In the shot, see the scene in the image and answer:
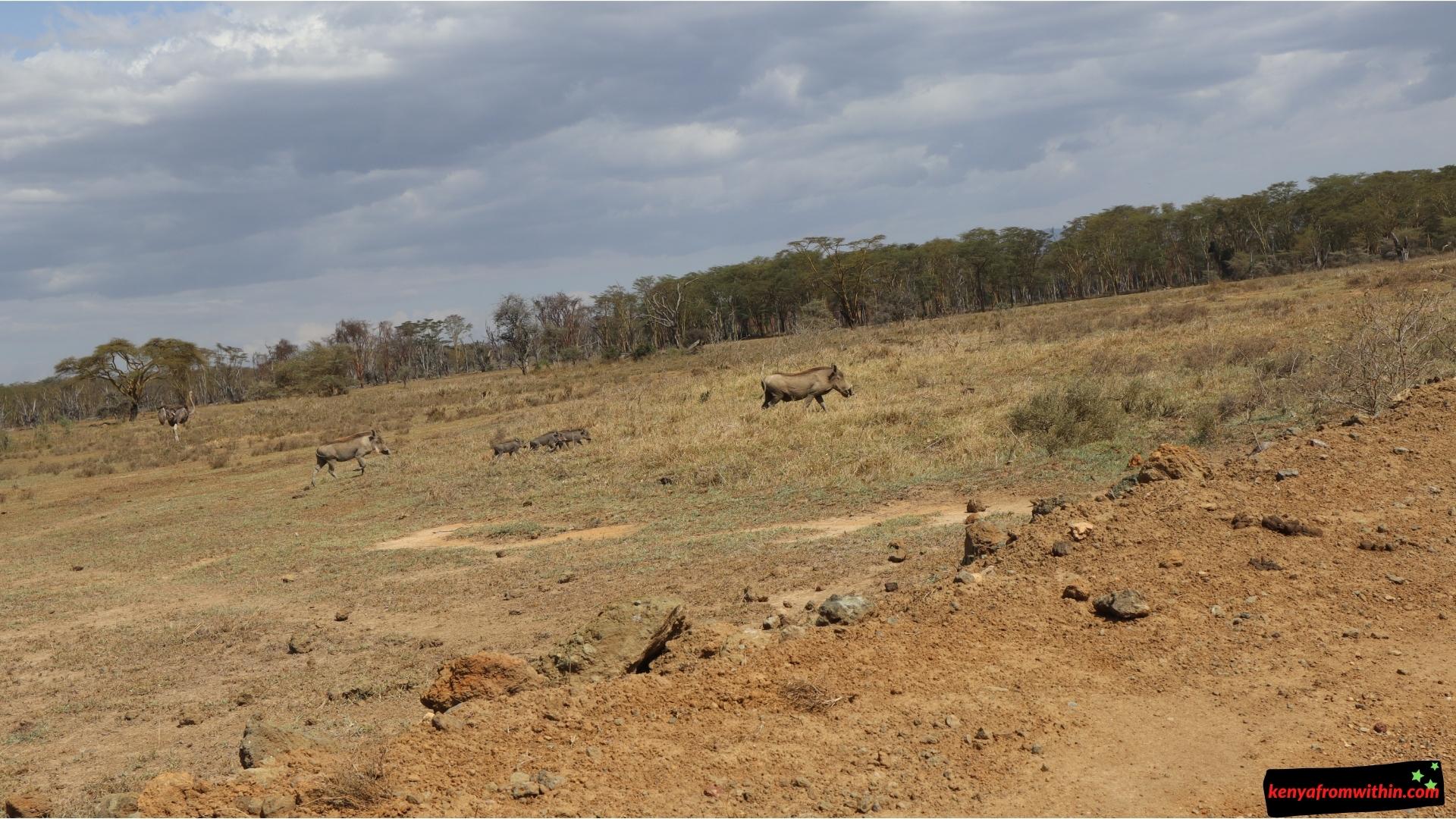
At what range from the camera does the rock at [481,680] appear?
5504mm

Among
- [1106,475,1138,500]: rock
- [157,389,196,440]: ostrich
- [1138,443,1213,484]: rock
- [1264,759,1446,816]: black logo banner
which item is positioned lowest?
[1264,759,1446,816]: black logo banner

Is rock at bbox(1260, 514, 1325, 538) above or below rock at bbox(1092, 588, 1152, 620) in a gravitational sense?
above

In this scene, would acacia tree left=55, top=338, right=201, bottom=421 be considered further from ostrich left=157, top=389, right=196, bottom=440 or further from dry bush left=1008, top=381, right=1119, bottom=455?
dry bush left=1008, top=381, right=1119, bottom=455

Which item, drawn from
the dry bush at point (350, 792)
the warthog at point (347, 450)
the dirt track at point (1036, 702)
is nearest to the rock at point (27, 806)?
the dirt track at point (1036, 702)

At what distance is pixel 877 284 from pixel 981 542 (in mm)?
70512

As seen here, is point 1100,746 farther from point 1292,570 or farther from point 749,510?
point 749,510

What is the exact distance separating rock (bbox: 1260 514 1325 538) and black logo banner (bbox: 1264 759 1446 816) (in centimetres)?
262

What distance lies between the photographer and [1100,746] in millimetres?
4375

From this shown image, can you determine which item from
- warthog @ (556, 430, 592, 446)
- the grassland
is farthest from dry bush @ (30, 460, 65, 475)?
warthog @ (556, 430, 592, 446)

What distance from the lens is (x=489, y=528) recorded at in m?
13.5

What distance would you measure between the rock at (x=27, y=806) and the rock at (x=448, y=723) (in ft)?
7.64

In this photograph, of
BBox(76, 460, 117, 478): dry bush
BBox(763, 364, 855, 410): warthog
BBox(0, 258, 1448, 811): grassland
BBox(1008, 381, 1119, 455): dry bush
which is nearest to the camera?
BBox(0, 258, 1448, 811): grassland

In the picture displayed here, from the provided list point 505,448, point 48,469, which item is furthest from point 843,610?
point 48,469

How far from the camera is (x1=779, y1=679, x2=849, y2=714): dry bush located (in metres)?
4.85
